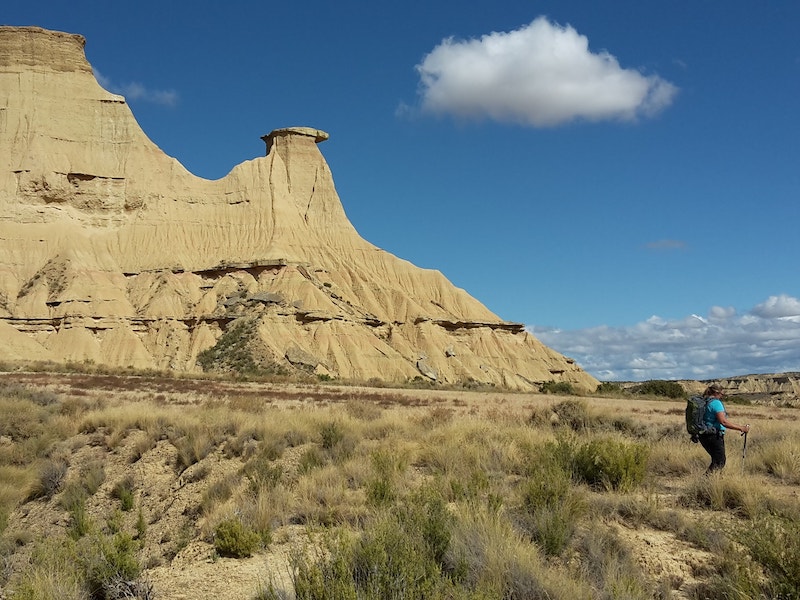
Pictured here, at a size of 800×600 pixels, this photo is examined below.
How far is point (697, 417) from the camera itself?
32.7 feet

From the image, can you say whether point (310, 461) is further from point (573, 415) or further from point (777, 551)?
point (777, 551)

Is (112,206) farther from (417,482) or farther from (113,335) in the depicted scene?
(417,482)

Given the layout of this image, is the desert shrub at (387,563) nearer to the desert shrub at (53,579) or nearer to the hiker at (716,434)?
the desert shrub at (53,579)

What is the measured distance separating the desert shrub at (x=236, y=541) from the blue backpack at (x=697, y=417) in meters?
6.46

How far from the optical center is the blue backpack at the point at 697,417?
9742mm

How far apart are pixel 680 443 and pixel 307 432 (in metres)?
7.18

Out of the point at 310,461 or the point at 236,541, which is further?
the point at 310,461

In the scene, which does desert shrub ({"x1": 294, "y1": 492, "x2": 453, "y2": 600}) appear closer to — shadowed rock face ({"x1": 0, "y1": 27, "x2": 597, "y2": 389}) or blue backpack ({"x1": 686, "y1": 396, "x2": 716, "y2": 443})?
blue backpack ({"x1": 686, "y1": 396, "x2": 716, "y2": 443})

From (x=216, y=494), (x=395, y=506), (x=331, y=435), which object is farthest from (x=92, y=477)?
(x=395, y=506)

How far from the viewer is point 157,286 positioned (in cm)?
6197

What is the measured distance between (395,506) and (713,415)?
5.12 m

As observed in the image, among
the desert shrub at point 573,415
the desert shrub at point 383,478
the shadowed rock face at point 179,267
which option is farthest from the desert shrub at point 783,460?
the shadowed rock face at point 179,267

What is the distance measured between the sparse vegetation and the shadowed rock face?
3811cm

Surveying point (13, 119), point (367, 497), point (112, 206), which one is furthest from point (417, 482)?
point (13, 119)
